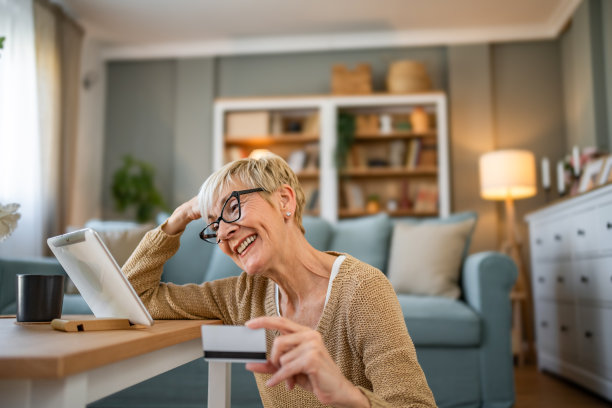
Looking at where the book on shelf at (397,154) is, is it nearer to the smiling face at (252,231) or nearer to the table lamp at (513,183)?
the table lamp at (513,183)

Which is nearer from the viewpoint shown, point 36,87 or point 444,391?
point 444,391

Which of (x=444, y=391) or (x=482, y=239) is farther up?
(x=482, y=239)

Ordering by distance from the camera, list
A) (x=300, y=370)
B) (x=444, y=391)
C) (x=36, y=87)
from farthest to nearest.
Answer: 1. (x=36, y=87)
2. (x=444, y=391)
3. (x=300, y=370)

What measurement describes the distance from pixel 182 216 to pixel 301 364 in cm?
57

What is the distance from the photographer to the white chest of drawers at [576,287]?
2.29m

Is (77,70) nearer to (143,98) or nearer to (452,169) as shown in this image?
(143,98)

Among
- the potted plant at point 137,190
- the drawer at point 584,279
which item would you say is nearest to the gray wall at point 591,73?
the drawer at point 584,279

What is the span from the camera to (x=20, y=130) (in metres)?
3.55

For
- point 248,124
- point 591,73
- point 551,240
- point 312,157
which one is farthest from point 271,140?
point 591,73

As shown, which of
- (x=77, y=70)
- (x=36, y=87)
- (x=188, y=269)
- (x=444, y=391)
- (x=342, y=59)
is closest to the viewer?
(x=444, y=391)

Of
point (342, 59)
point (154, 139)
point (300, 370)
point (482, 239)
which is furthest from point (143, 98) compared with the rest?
point (300, 370)

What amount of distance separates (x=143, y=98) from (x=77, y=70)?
0.73 metres

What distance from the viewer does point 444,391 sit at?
213cm

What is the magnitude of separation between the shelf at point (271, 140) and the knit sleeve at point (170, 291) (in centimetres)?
320
